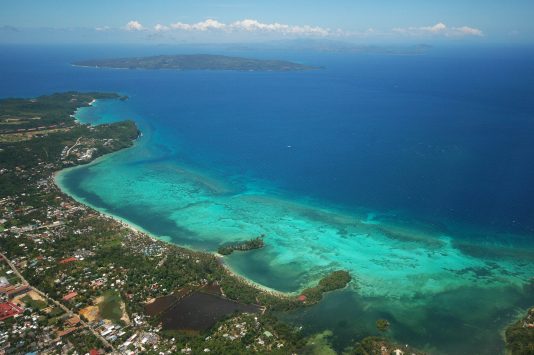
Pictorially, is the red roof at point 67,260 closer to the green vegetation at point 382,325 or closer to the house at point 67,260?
the house at point 67,260

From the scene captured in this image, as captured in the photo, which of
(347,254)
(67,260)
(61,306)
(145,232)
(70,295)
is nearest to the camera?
(61,306)

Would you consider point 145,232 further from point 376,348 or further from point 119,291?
point 376,348

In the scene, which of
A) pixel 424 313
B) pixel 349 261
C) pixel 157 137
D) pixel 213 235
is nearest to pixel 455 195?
pixel 349 261

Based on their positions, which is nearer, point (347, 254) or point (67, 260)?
point (67, 260)

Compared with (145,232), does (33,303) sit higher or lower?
lower

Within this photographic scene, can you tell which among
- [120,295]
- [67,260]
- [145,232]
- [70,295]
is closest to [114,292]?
[120,295]
